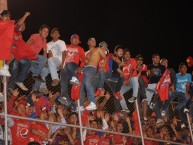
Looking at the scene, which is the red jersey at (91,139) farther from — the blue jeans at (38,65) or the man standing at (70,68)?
the blue jeans at (38,65)

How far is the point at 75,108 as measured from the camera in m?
11.3

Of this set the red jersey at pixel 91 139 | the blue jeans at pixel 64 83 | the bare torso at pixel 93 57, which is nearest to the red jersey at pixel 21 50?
the blue jeans at pixel 64 83

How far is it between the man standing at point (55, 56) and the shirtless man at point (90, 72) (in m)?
0.66

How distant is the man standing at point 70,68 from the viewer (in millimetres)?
11070

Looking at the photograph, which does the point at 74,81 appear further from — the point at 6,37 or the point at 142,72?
the point at 142,72

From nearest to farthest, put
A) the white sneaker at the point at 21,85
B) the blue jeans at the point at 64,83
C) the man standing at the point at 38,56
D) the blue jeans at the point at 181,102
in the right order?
the white sneaker at the point at 21,85 → the man standing at the point at 38,56 → the blue jeans at the point at 64,83 → the blue jeans at the point at 181,102

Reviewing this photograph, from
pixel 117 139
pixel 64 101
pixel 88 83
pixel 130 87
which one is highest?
pixel 88 83

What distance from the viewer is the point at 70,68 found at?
Answer: 11336 millimetres

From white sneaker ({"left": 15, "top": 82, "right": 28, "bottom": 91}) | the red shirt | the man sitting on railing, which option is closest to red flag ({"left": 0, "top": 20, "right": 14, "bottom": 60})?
white sneaker ({"left": 15, "top": 82, "right": 28, "bottom": 91})

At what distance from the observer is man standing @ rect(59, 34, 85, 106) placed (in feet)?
36.3

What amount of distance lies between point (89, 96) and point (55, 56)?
133cm

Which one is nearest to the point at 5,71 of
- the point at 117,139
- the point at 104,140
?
the point at 104,140

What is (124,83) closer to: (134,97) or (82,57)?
(134,97)

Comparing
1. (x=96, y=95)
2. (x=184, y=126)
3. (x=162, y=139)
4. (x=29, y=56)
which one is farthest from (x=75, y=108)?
(x=184, y=126)
